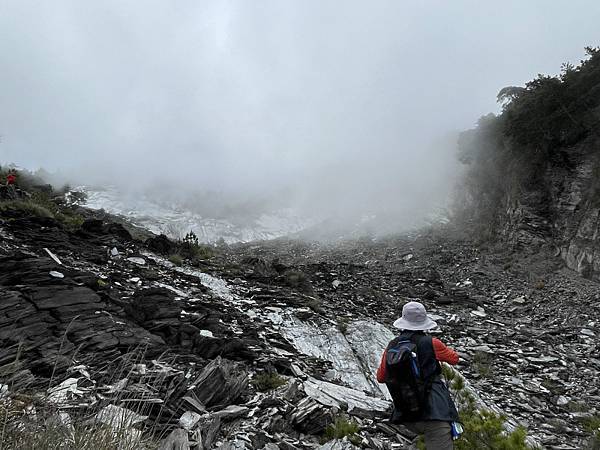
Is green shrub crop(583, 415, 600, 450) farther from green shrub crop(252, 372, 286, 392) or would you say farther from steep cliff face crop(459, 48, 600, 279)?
steep cliff face crop(459, 48, 600, 279)

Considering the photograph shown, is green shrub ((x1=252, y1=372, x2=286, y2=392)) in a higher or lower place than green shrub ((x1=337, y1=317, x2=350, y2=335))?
lower

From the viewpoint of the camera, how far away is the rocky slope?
15.0 ft

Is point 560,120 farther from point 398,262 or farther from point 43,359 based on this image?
point 43,359

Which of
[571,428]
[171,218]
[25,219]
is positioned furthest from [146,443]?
[171,218]

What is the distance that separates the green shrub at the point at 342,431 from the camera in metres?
4.72

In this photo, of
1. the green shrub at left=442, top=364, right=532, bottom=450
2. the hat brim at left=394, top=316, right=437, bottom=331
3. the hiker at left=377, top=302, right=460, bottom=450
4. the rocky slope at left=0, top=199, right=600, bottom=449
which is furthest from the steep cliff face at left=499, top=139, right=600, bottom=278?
the hiker at left=377, top=302, right=460, bottom=450

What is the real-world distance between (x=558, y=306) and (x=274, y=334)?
931 centimetres

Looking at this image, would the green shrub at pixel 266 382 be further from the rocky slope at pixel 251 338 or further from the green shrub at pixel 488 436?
the green shrub at pixel 488 436

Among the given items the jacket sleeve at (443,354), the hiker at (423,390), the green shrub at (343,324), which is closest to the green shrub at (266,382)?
the hiker at (423,390)

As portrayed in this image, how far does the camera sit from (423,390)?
3752 mm

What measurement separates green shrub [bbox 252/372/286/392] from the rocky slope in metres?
0.04

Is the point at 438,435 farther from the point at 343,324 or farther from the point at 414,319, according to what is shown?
the point at 343,324

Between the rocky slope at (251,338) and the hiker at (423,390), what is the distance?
1.19m

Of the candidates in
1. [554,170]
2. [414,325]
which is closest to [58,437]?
[414,325]
